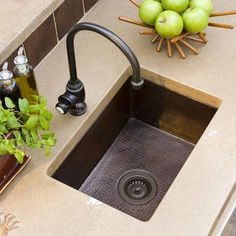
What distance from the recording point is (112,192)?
51.2 inches

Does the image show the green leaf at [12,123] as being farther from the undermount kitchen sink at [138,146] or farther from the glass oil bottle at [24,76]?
the undermount kitchen sink at [138,146]

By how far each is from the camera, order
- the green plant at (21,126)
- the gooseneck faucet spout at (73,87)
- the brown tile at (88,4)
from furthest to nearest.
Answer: the brown tile at (88,4) → the gooseneck faucet spout at (73,87) → the green plant at (21,126)

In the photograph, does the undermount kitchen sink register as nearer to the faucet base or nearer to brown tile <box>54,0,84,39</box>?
the faucet base

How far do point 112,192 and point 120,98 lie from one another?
247 mm

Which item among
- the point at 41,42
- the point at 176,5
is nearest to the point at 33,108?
the point at 41,42

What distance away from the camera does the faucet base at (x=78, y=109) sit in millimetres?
1148

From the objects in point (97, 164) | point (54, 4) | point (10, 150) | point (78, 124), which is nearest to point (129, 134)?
point (97, 164)

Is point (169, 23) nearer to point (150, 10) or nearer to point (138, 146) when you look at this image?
point (150, 10)

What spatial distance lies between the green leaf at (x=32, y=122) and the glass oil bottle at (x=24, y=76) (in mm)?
118

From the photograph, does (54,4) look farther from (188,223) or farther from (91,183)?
Result: (188,223)

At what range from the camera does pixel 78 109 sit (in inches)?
45.6

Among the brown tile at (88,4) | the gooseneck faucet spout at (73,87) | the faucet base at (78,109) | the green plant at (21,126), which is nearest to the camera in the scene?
the green plant at (21,126)

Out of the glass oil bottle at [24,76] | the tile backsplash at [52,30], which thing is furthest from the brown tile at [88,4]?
the glass oil bottle at [24,76]

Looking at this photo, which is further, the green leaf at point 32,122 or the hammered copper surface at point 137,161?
the hammered copper surface at point 137,161
